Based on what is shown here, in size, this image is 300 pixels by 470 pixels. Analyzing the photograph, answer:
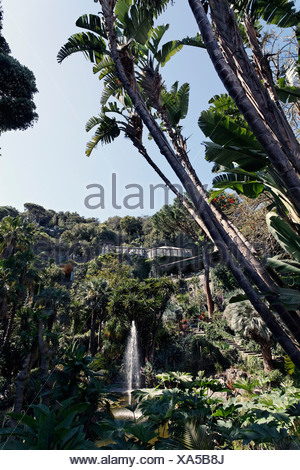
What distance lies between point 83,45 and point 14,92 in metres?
5.39

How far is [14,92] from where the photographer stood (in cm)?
966

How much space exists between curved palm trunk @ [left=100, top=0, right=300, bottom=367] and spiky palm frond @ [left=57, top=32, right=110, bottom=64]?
2.14 ft

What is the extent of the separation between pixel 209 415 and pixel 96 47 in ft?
26.0

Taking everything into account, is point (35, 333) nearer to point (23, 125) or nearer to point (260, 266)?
point (260, 266)

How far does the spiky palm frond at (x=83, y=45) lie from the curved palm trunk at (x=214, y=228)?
652mm

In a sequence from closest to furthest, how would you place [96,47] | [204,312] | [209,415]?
[209,415], [96,47], [204,312]

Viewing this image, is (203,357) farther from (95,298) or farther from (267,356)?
(95,298)

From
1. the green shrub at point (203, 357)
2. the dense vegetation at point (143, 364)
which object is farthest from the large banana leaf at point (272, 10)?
the green shrub at point (203, 357)

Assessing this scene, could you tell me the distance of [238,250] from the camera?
148 inches

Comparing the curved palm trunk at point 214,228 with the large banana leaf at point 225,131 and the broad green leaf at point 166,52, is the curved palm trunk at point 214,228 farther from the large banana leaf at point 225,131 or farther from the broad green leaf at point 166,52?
the broad green leaf at point 166,52

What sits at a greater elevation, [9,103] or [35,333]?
[9,103]

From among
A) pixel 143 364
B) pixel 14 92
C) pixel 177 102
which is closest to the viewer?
pixel 177 102

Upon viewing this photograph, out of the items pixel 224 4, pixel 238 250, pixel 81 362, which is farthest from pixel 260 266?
pixel 224 4

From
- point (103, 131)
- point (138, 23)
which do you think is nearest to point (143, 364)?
point (103, 131)
